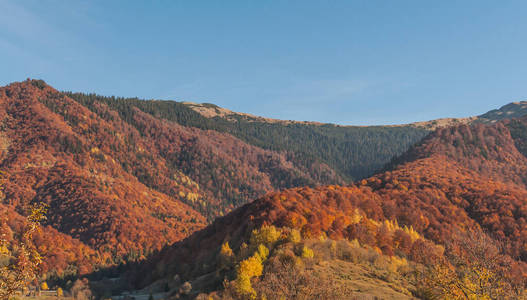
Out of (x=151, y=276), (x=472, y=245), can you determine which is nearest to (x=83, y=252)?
(x=151, y=276)

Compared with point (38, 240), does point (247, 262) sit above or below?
above

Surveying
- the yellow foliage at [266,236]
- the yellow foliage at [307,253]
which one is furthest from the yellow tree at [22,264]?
the yellow foliage at [266,236]

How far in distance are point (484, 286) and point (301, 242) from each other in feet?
104

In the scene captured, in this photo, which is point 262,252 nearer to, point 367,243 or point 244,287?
point 244,287

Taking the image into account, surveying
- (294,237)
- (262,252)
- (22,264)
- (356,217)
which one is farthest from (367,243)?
(22,264)

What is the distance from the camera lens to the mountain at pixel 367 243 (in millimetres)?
31172

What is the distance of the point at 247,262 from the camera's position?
4719cm

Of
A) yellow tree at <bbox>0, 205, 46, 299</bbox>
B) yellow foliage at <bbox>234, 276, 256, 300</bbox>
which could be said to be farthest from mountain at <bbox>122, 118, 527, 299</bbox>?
yellow tree at <bbox>0, 205, 46, 299</bbox>

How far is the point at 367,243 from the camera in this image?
2680 inches

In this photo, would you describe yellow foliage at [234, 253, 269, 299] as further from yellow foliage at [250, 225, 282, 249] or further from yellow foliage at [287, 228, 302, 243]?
yellow foliage at [287, 228, 302, 243]

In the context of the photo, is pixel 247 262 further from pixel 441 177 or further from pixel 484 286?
pixel 441 177

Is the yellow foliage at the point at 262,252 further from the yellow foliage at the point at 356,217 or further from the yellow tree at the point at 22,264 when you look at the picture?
the yellow tree at the point at 22,264

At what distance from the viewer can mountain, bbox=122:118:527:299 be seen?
31.2m

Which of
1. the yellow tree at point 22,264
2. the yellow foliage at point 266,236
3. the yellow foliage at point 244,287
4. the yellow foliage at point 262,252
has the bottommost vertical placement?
the yellow foliage at point 244,287
